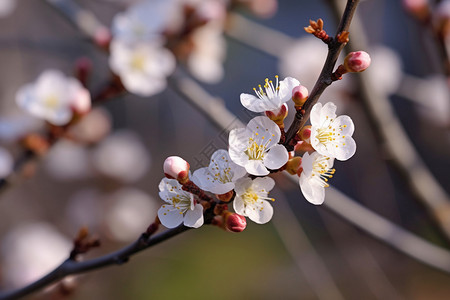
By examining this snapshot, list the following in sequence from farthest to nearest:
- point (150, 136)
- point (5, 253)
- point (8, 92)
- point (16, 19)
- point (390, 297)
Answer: point (150, 136), point (16, 19), point (8, 92), point (5, 253), point (390, 297)

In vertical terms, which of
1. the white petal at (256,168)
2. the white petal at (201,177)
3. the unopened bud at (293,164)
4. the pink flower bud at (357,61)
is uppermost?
the pink flower bud at (357,61)

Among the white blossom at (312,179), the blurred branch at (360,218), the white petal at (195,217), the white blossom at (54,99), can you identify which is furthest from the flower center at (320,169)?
the white blossom at (54,99)

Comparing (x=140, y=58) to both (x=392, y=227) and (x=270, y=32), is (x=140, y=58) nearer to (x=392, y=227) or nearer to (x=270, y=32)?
(x=270, y=32)

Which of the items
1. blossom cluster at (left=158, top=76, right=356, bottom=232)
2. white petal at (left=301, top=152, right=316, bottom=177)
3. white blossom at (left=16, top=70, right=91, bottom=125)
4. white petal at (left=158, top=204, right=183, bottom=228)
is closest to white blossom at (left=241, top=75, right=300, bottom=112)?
blossom cluster at (left=158, top=76, right=356, bottom=232)

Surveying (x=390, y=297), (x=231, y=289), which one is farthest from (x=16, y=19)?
(x=390, y=297)

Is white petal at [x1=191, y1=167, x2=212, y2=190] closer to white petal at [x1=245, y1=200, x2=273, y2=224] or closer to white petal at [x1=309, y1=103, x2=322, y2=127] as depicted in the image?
white petal at [x1=245, y1=200, x2=273, y2=224]

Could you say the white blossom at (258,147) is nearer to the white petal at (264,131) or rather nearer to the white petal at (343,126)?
the white petal at (264,131)

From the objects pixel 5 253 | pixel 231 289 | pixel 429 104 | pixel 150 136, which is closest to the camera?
pixel 429 104
